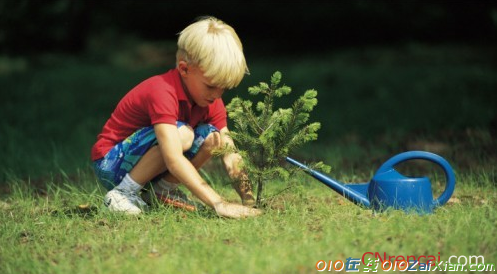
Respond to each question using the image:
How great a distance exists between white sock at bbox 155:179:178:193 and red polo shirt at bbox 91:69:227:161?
31cm

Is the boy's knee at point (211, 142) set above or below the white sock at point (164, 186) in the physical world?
above

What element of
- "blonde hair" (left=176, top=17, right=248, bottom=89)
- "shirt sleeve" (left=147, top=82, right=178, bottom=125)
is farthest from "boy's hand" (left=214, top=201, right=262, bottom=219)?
"blonde hair" (left=176, top=17, right=248, bottom=89)

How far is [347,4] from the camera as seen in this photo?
1301cm

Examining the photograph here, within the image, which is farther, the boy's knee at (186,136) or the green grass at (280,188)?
the boy's knee at (186,136)

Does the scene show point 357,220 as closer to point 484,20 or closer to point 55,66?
point 55,66

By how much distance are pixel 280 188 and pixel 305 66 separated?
626 centimetres

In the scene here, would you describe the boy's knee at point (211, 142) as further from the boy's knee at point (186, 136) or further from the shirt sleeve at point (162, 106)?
the shirt sleeve at point (162, 106)

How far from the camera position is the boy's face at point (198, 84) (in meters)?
3.23

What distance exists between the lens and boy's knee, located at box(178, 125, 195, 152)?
332 cm

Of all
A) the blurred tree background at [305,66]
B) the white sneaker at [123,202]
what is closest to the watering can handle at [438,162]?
the white sneaker at [123,202]

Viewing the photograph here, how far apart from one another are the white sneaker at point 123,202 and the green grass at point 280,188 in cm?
6

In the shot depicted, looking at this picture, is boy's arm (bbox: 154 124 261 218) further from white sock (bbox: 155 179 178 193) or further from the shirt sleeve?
white sock (bbox: 155 179 178 193)

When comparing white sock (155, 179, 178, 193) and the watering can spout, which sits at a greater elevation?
the watering can spout

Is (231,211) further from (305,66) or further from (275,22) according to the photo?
(275,22)
